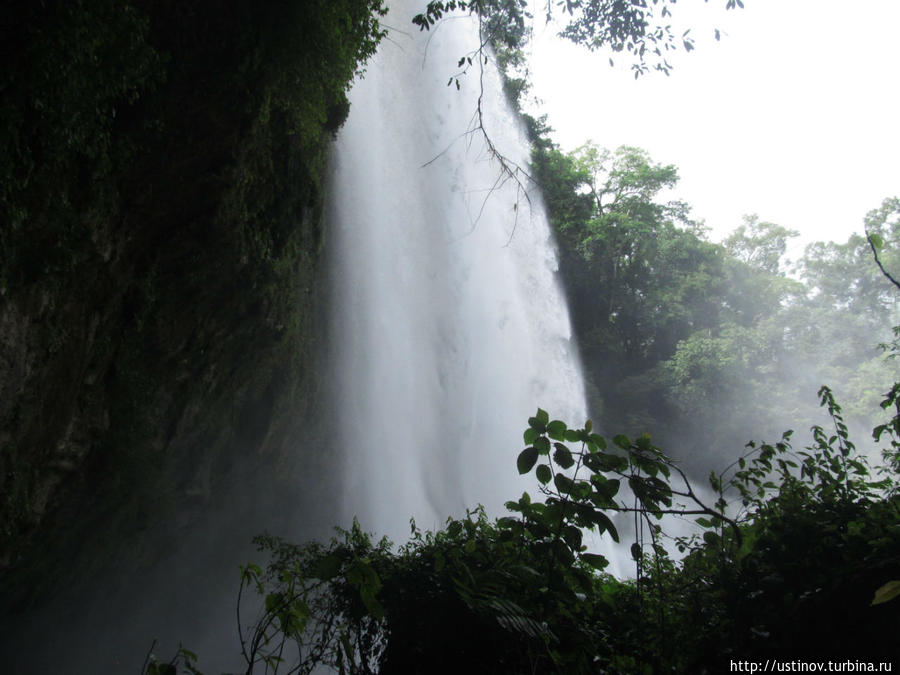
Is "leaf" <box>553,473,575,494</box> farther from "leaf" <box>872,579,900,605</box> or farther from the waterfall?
the waterfall

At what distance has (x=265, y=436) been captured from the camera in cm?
856

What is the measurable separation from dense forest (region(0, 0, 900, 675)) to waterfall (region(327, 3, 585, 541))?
1.66 m

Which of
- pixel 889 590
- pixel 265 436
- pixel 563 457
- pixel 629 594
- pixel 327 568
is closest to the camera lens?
pixel 889 590

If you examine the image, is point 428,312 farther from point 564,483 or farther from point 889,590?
point 889,590

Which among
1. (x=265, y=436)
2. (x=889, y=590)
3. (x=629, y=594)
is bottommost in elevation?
(x=889, y=590)

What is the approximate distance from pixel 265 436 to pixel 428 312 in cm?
577

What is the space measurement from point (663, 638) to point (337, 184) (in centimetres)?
1005

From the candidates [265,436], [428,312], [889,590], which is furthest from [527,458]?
[428,312]

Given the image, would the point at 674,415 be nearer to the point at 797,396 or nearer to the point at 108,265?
the point at 797,396

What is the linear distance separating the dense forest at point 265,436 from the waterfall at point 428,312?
1658mm

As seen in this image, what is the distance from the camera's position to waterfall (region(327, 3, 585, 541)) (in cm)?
1145

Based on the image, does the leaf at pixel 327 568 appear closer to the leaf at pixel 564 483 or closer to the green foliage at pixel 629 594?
the green foliage at pixel 629 594

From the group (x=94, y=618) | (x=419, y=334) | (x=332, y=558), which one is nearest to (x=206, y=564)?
(x=94, y=618)

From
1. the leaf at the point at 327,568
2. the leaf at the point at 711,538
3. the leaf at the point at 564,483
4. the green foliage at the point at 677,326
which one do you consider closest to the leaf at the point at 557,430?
the leaf at the point at 564,483
